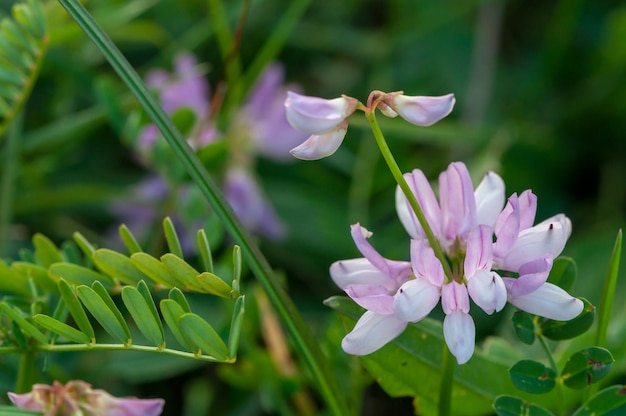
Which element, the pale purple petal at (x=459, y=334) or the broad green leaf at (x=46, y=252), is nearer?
the pale purple petal at (x=459, y=334)

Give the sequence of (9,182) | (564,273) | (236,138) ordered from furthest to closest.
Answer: (236,138) < (9,182) < (564,273)

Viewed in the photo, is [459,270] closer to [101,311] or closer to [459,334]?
[459,334]

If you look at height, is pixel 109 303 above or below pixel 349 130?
below

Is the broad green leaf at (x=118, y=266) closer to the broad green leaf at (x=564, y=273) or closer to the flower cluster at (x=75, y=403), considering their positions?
the flower cluster at (x=75, y=403)

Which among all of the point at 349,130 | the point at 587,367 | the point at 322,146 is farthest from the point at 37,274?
the point at 349,130

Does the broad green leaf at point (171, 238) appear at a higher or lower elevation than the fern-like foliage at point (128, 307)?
higher

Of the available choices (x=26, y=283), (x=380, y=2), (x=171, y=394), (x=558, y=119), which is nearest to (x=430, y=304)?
(x=26, y=283)

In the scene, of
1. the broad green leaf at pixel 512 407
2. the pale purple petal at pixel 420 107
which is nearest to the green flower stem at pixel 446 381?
the broad green leaf at pixel 512 407

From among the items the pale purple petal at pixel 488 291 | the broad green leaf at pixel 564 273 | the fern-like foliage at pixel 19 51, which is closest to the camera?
the pale purple petal at pixel 488 291
